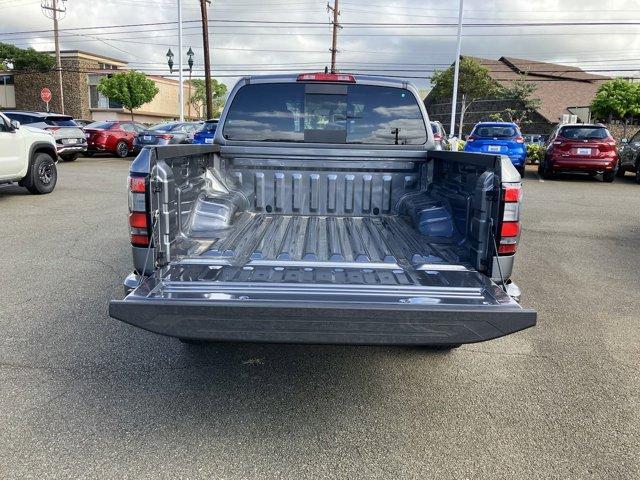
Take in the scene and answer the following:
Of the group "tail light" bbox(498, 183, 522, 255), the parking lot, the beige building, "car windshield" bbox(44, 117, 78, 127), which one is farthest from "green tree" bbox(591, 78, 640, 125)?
the beige building

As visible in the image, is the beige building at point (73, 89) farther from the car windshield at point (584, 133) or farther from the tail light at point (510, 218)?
the tail light at point (510, 218)

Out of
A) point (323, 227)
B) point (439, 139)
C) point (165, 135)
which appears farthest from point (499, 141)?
point (323, 227)

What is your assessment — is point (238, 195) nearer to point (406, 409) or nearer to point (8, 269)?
point (406, 409)

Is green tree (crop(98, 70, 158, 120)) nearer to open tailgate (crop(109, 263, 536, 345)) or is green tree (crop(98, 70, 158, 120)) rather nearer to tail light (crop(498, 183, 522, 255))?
open tailgate (crop(109, 263, 536, 345))

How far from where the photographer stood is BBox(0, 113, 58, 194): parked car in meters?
10.0

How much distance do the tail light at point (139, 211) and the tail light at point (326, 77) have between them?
217 cm

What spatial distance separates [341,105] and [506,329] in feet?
9.19

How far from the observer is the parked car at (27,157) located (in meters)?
10.0

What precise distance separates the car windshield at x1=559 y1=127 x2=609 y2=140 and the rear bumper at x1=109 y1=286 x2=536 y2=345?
1504cm

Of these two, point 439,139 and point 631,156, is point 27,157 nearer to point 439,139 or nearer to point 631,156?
point 439,139

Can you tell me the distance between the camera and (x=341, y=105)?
466cm

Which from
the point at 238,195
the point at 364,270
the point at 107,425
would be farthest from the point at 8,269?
the point at 364,270

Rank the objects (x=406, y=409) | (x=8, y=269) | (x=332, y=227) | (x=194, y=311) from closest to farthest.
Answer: (x=194, y=311) → (x=406, y=409) → (x=332, y=227) → (x=8, y=269)

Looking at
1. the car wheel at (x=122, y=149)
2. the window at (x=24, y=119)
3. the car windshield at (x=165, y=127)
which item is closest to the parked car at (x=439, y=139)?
the car windshield at (x=165, y=127)
